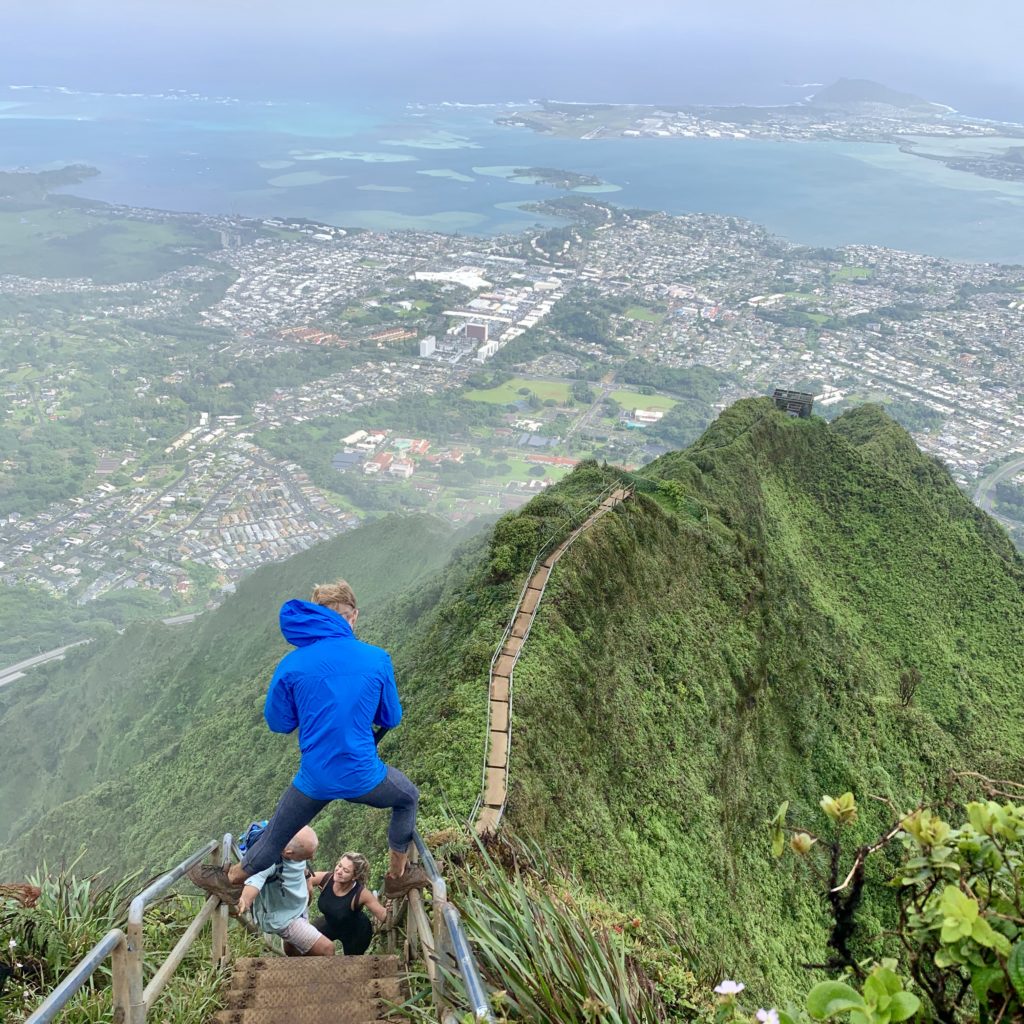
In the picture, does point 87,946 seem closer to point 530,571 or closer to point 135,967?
point 135,967

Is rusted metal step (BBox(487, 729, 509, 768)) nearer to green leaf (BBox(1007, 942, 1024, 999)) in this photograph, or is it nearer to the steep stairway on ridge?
the steep stairway on ridge

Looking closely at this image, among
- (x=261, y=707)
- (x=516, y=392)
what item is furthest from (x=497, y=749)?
(x=516, y=392)

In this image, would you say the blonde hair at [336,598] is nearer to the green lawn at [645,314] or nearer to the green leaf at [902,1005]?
the green leaf at [902,1005]

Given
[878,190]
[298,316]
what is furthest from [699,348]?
[878,190]

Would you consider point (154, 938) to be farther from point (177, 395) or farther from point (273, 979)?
point (177, 395)

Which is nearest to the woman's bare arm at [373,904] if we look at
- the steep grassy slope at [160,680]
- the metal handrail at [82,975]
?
the metal handrail at [82,975]

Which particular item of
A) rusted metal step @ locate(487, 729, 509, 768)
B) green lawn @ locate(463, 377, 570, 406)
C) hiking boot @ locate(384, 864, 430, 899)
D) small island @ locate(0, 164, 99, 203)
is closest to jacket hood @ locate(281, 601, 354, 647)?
hiking boot @ locate(384, 864, 430, 899)
